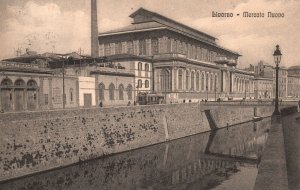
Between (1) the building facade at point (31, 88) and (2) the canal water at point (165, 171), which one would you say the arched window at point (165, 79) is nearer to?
(2) the canal water at point (165, 171)

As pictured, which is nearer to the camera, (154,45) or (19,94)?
(19,94)

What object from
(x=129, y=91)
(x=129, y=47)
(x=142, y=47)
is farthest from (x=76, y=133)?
(x=129, y=47)

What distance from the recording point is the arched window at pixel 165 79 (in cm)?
6244

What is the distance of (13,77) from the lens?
3616 centimetres

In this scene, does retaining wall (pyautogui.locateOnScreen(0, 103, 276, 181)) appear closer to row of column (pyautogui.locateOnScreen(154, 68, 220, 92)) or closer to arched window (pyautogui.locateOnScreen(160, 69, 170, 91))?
row of column (pyautogui.locateOnScreen(154, 68, 220, 92))

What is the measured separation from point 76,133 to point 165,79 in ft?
110

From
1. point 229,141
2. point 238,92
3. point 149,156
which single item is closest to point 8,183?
point 149,156

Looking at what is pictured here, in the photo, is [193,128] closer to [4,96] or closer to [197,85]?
[197,85]

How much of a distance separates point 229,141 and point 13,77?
30234mm

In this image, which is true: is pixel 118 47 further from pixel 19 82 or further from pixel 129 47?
pixel 19 82

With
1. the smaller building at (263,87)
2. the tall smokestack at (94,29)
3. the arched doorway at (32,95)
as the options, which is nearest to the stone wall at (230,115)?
the tall smokestack at (94,29)

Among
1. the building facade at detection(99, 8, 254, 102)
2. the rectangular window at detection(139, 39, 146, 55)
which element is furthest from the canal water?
the rectangular window at detection(139, 39, 146, 55)

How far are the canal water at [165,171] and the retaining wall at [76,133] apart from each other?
3.22ft

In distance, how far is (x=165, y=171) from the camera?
1182 inches
